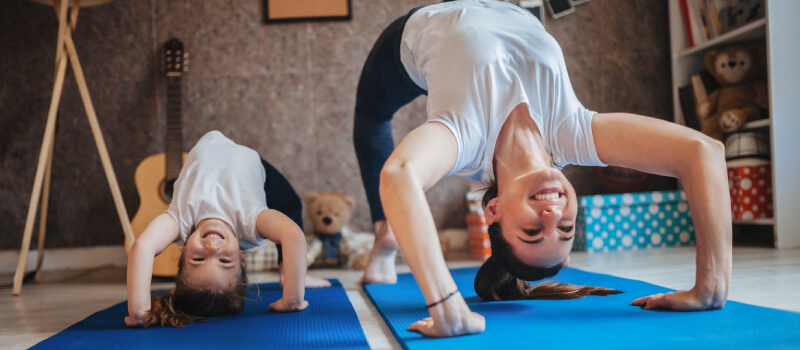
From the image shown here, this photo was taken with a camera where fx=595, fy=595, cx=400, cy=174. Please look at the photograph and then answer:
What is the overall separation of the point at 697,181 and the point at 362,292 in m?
1.12

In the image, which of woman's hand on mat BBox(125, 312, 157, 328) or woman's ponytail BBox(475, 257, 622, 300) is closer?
woman's hand on mat BBox(125, 312, 157, 328)

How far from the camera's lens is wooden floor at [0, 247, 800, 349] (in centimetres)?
144

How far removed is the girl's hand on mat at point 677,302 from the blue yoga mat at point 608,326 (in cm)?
2

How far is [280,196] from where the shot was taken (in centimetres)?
215

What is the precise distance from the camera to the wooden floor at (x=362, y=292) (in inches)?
56.7

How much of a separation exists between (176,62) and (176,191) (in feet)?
4.63

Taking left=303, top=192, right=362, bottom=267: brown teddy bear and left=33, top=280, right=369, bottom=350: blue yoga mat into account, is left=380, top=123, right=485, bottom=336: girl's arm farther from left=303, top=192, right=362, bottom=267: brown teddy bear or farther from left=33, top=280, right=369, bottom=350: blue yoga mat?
left=303, top=192, right=362, bottom=267: brown teddy bear

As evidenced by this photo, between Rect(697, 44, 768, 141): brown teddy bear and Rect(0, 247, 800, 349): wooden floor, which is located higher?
Rect(697, 44, 768, 141): brown teddy bear

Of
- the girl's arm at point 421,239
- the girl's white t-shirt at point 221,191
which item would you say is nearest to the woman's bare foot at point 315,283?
the girl's white t-shirt at point 221,191

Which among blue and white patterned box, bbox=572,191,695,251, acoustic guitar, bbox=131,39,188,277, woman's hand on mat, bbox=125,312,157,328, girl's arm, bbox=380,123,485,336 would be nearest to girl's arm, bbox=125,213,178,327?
woman's hand on mat, bbox=125,312,157,328

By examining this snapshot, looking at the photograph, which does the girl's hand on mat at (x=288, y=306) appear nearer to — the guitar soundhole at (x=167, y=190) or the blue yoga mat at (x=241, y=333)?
the blue yoga mat at (x=241, y=333)

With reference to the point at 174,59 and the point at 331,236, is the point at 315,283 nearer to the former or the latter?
the point at 331,236

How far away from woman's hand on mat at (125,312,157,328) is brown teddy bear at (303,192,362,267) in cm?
139

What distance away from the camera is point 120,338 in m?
1.34
